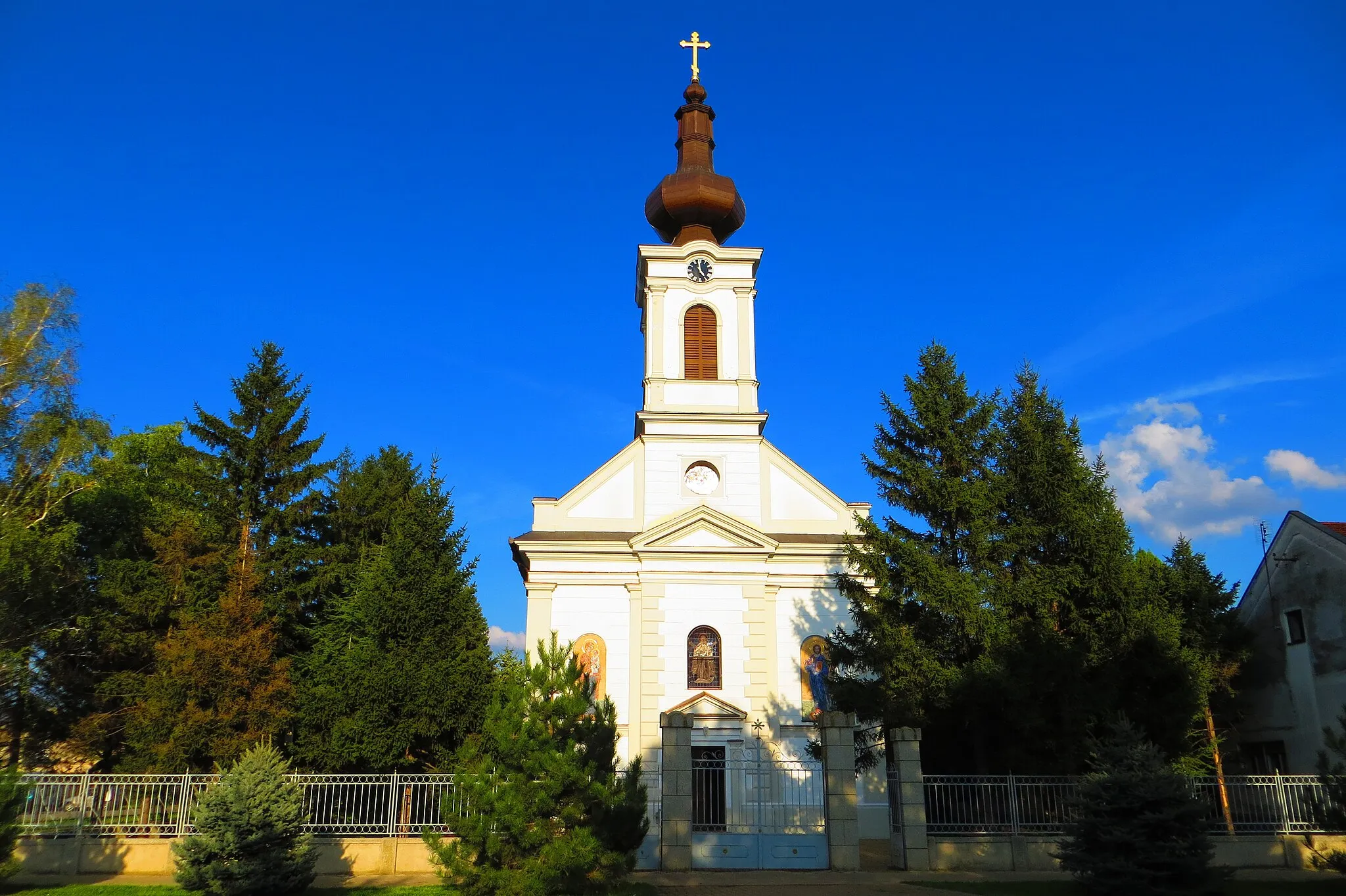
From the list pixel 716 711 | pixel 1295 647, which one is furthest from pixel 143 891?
pixel 1295 647

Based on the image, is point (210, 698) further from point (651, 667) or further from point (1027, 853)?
point (1027, 853)

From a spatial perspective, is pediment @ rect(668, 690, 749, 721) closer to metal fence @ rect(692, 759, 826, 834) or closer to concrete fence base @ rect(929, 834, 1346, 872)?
metal fence @ rect(692, 759, 826, 834)

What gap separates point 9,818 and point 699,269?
2221 centimetres

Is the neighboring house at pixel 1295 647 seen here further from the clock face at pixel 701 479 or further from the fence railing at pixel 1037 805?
the clock face at pixel 701 479

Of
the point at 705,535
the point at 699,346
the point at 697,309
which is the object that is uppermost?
the point at 697,309

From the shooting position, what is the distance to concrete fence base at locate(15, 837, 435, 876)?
15992 mm

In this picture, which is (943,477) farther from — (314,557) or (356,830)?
(314,557)

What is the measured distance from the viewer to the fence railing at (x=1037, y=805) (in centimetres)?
1703

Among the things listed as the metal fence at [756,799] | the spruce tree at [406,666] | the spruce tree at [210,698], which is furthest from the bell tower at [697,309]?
the spruce tree at [210,698]

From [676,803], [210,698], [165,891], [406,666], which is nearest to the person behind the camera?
[165,891]

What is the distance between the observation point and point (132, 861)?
16.3 m

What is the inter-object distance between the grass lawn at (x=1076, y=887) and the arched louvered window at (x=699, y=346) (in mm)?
16818

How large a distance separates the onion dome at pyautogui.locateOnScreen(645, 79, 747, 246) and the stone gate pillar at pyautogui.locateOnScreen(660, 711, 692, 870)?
1819cm

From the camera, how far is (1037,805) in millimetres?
17172
